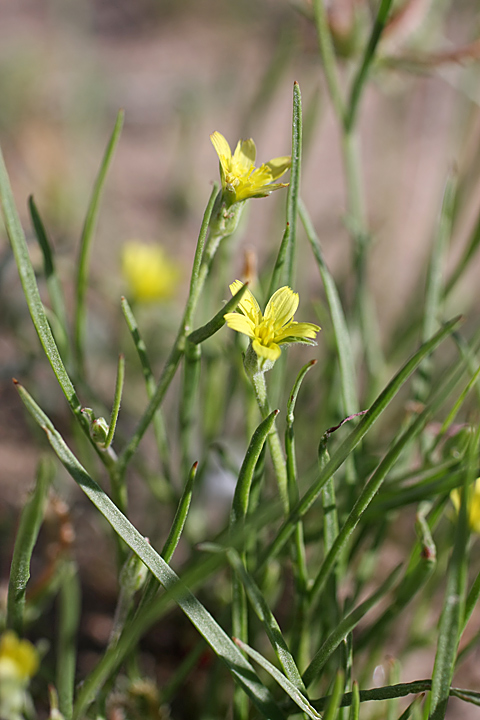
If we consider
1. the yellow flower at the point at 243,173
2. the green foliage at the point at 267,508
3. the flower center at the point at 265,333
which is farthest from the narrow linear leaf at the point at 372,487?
the yellow flower at the point at 243,173

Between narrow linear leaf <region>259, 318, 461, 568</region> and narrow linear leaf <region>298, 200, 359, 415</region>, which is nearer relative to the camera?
narrow linear leaf <region>259, 318, 461, 568</region>

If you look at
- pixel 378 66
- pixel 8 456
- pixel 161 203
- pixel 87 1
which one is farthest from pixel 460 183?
pixel 87 1

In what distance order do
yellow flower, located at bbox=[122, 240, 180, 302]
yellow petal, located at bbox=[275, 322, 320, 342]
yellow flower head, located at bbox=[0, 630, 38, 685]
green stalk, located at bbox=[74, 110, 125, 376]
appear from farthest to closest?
yellow flower, located at bbox=[122, 240, 180, 302] → green stalk, located at bbox=[74, 110, 125, 376] → yellow petal, located at bbox=[275, 322, 320, 342] → yellow flower head, located at bbox=[0, 630, 38, 685]

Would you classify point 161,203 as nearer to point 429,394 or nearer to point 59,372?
point 429,394

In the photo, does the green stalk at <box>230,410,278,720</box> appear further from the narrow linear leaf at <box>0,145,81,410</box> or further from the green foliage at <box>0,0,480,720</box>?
the narrow linear leaf at <box>0,145,81,410</box>

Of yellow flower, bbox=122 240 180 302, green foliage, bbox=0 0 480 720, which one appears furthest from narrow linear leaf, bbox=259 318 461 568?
yellow flower, bbox=122 240 180 302

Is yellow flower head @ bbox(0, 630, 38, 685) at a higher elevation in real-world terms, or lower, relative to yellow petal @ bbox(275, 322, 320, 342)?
lower
